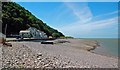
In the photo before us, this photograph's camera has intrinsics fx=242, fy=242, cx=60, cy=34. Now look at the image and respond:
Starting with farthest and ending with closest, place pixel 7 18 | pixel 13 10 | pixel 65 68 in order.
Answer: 1. pixel 13 10
2. pixel 7 18
3. pixel 65 68

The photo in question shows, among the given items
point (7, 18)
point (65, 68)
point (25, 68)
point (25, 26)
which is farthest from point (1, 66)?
point (25, 26)

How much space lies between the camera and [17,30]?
308 feet

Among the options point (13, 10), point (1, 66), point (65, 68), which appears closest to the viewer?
point (1, 66)

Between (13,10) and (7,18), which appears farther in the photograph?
(13,10)

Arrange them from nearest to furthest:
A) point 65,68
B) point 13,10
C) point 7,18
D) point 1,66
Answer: point 1,66, point 65,68, point 7,18, point 13,10

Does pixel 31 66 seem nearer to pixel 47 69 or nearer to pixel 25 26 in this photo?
pixel 47 69

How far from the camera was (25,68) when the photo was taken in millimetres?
17562

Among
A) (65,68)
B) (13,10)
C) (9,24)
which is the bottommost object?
(65,68)

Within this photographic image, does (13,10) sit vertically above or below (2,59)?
above

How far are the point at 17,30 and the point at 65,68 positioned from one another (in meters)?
77.1

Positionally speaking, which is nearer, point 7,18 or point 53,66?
point 53,66

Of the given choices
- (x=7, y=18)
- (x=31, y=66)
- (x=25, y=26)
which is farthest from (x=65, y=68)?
(x=25, y=26)

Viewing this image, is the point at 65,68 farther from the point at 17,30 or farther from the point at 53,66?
the point at 17,30

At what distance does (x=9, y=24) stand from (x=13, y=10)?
15999 millimetres
